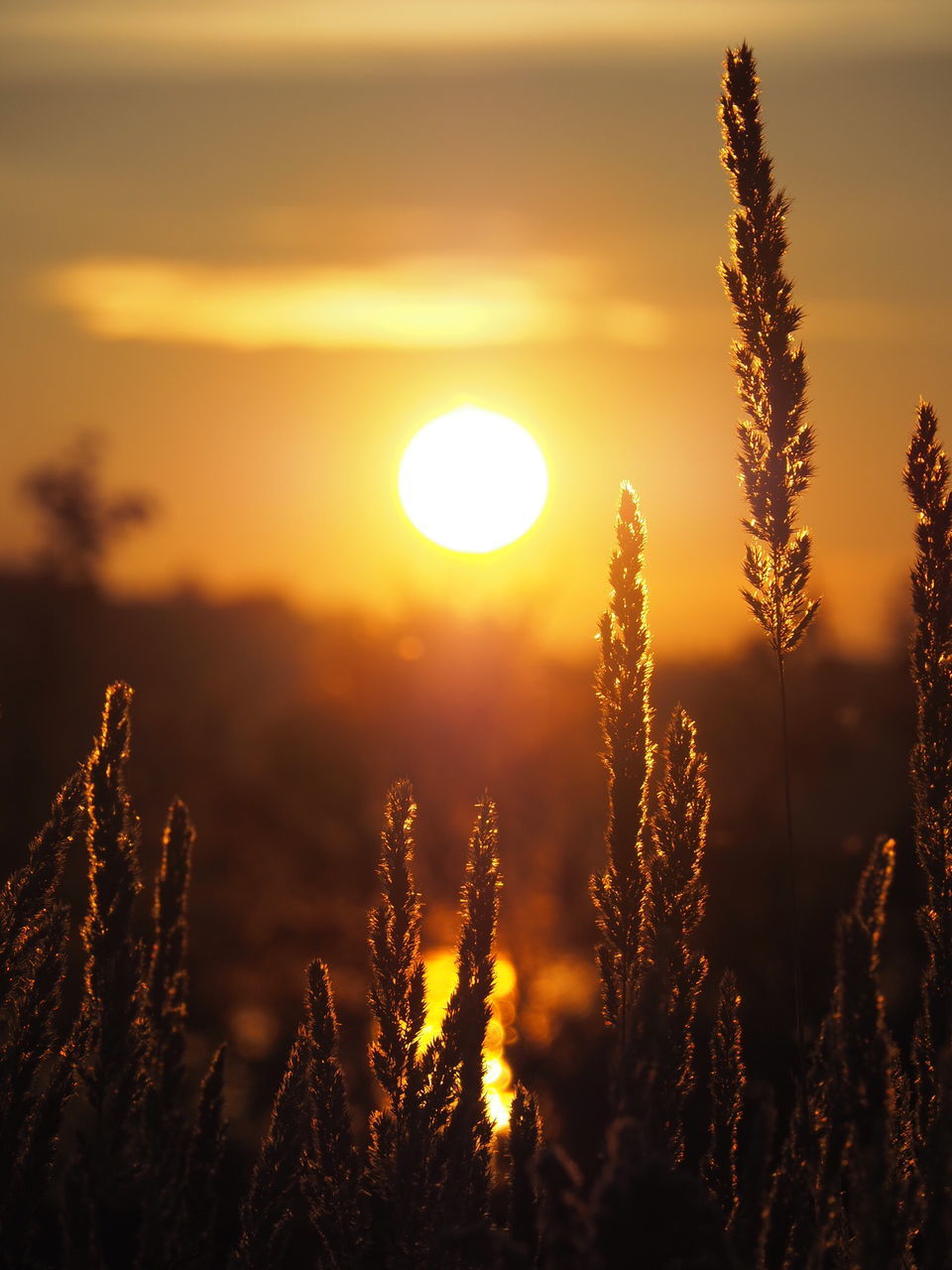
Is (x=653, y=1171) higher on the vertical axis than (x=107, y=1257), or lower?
higher

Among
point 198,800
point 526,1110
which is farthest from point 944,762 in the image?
point 198,800

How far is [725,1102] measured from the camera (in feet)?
10.1

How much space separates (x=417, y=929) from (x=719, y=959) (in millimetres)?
19531

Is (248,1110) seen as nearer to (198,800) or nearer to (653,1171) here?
(198,800)

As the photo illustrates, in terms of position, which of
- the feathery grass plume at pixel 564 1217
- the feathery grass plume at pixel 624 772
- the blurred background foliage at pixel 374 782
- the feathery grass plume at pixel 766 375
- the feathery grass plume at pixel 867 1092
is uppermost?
the blurred background foliage at pixel 374 782

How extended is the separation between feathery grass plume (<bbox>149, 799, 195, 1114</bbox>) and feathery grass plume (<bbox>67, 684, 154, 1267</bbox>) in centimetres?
3

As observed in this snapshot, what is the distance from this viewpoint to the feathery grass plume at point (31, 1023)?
2.83 m

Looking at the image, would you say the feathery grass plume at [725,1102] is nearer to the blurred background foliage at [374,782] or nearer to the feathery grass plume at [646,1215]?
the feathery grass plume at [646,1215]

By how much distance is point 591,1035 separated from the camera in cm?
2342

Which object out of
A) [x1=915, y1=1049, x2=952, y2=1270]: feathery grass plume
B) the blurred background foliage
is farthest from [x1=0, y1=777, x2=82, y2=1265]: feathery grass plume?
the blurred background foliage

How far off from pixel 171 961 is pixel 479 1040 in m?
0.78

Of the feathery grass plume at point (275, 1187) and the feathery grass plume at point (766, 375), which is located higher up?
the feathery grass plume at point (766, 375)

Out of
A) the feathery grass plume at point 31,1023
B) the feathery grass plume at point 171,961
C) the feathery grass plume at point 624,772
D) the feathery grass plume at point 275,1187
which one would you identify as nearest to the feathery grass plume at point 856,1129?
the feathery grass plume at point 624,772

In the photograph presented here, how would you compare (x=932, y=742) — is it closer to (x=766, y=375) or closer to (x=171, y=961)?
(x=766, y=375)
